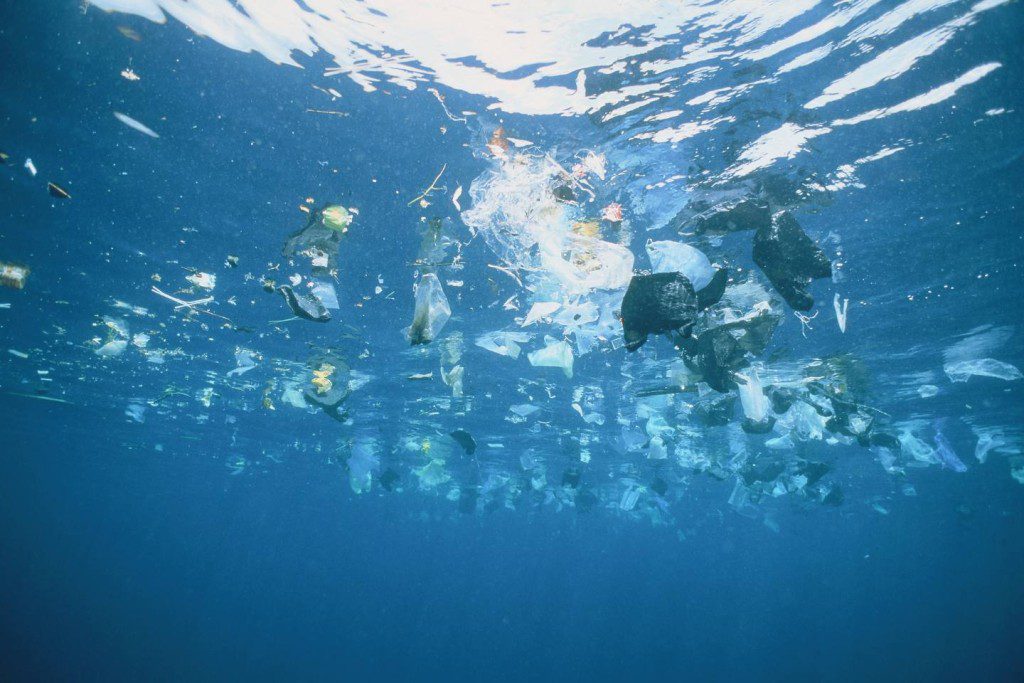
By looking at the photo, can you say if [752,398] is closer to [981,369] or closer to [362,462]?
[981,369]

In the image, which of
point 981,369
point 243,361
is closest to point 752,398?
point 981,369

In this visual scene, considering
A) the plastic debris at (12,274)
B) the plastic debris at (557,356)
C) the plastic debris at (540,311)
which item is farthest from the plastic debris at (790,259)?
the plastic debris at (12,274)

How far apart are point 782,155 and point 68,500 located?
400 ft

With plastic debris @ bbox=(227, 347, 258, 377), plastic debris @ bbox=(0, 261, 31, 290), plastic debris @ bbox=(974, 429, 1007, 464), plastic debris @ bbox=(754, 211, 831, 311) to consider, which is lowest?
plastic debris @ bbox=(974, 429, 1007, 464)

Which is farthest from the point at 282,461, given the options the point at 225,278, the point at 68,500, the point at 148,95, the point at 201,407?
the point at 68,500

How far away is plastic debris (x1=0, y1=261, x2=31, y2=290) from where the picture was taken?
37.7 feet

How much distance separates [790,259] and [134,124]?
31.9ft

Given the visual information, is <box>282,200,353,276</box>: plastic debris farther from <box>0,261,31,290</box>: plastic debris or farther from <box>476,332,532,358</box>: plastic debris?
<box>0,261,31,290</box>: plastic debris

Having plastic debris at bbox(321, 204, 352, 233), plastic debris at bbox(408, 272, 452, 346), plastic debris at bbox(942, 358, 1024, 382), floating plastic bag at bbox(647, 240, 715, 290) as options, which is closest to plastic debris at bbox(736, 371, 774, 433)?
floating plastic bag at bbox(647, 240, 715, 290)

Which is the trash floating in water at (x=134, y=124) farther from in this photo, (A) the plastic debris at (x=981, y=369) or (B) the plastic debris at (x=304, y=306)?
(A) the plastic debris at (x=981, y=369)

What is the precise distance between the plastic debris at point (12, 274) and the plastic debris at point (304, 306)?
1142cm

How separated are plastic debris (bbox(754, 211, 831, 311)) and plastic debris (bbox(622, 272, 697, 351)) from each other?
4.07 ft

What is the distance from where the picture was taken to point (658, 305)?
14.2ft

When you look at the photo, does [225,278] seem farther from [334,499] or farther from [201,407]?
[334,499]
